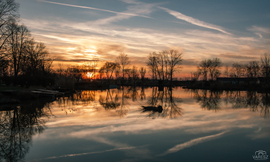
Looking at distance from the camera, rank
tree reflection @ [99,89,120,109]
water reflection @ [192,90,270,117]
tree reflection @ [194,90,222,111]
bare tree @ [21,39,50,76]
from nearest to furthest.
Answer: water reflection @ [192,90,270,117] < tree reflection @ [194,90,222,111] < tree reflection @ [99,89,120,109] < bare tree @ [21,39,50,76]

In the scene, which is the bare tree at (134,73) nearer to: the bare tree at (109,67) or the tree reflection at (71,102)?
the bare tree at (109,67)

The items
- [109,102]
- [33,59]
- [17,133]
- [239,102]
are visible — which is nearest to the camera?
[17,133]

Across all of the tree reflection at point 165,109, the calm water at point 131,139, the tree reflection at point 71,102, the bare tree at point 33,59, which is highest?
the bare tree at point 33,59

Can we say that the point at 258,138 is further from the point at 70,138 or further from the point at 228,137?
the point at 70,138

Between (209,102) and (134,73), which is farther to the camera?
(134,73)

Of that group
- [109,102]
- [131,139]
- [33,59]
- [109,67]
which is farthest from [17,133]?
[109,67]

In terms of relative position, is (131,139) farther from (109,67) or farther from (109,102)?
(109,67)

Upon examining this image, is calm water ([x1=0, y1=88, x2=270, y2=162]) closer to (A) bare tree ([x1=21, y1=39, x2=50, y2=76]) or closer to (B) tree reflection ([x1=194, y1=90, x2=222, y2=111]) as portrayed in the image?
(B) tree reflection ([x1=194, y1=90, x2=222, y2=111])

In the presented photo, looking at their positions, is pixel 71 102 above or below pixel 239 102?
above

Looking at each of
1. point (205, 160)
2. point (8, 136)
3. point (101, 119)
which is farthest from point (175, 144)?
point (8, 136)

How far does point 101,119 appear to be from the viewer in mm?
11445

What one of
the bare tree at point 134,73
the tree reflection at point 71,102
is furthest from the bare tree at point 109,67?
the tree reflection at point 71,102

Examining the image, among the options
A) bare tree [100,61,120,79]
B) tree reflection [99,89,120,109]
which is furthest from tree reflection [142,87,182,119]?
bare tree [100,61,120,79]

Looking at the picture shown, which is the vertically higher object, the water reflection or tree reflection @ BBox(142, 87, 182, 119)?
tree reflection @ BBox(142, 87, 182, 119)
